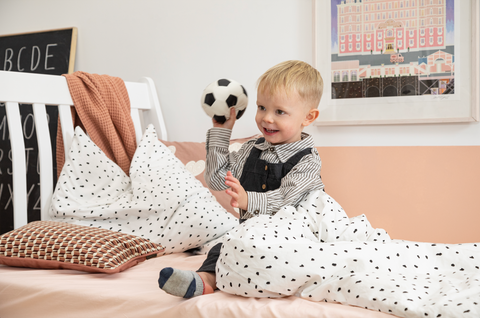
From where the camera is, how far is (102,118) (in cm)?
155

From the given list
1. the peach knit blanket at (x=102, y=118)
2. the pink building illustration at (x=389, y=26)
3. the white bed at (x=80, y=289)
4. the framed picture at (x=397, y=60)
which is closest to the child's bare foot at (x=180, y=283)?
the white bed at (x=80, y=289)

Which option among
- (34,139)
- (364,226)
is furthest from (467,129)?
(34,139)

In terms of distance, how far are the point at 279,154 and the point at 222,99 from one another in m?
0.24

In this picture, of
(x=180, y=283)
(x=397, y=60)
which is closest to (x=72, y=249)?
(x=180, y=283)

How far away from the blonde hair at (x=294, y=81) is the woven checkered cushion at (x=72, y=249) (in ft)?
1.81

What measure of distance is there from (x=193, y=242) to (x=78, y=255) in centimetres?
35

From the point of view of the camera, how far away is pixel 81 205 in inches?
52.7

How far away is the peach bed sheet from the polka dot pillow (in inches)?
5.0

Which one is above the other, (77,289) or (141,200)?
(141,200)

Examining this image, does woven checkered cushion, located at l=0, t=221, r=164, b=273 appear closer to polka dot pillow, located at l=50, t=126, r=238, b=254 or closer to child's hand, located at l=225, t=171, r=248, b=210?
polka dot pillow, located at l=50, t=126, r=238, b=254

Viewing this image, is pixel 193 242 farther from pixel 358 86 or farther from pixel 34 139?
pixel 34 139

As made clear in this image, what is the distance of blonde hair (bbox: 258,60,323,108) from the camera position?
1.05 m

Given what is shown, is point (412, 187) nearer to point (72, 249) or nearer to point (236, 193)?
point (236, 193)

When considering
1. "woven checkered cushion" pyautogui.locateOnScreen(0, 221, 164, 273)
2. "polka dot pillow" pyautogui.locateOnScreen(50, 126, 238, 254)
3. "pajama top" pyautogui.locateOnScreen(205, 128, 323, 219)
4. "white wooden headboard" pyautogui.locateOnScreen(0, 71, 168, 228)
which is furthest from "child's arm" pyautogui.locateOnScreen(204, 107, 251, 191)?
"white wooden headboard" pyautogui.locateOnScreen(0, 71, 168, 228)
